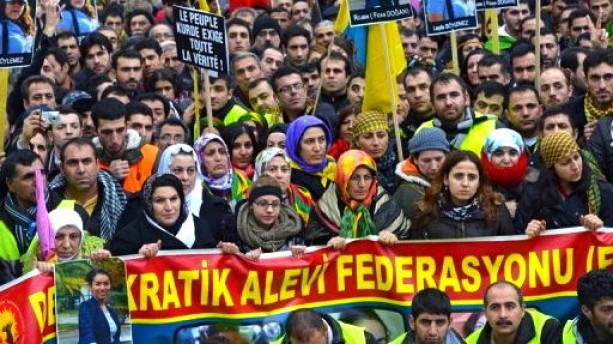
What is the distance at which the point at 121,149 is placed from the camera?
568 inches

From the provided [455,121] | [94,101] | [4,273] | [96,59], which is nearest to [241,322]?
[4,273]

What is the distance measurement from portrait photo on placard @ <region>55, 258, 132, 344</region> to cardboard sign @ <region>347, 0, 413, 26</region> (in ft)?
12.4

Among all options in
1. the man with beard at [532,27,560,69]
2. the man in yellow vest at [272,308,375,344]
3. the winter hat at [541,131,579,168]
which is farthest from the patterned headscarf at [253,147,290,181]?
the man with beard at [532,27,560,69]

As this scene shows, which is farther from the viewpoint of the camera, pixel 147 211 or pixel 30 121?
pixel 30 121

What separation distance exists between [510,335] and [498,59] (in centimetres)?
494

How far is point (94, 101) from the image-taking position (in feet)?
52.3

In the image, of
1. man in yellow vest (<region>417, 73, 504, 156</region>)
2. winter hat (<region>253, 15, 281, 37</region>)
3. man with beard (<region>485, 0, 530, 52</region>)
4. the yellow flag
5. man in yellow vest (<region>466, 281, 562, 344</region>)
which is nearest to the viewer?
man in yellow vest (<region>466, 281, 562, 344</region>)

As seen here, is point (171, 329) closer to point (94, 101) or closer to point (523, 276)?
point (523, 276)

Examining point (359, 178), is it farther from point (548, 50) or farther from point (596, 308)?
point (548, 50)

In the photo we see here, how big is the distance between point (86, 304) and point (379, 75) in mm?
4226

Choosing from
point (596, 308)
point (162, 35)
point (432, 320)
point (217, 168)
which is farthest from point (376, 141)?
point (162, 35)

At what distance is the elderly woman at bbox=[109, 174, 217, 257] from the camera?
12.5m

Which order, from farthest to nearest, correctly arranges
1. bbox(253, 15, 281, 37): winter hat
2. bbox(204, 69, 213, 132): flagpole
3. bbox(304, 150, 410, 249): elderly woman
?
bbox(253, 15, 281, 37): winter hat → bbox(204, 69, 213, 132): flagpole → bbox(304, 150, 410, 249): elderly woman

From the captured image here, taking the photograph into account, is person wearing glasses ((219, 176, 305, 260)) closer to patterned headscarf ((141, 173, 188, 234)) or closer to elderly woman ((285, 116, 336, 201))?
patterned headscarf ((141, 173, 188, 234))
